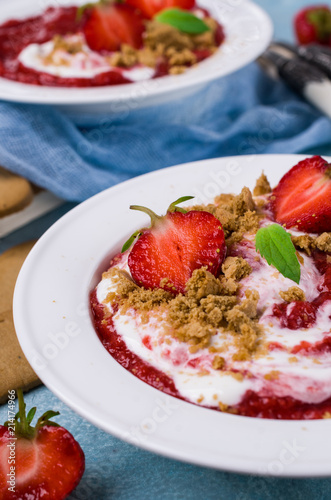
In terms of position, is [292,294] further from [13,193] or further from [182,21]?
[182,21]

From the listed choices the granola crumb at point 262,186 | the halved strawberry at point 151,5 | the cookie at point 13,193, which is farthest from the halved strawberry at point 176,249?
the halved strawberry at point 151,5

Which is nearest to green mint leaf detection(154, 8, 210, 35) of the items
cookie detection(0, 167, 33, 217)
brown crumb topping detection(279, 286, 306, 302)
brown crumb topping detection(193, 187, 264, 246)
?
cookie detection(0, 167, 33, 217)

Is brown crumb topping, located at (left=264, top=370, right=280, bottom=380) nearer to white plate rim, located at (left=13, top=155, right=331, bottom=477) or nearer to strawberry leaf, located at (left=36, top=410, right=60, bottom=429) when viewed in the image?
white plate rim, located at (left=13, top=155, right=331, bottom=477)

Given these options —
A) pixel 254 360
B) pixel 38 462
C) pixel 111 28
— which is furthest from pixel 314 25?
pixel 38 462

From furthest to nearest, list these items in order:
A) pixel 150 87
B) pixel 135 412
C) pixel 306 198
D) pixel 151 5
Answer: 1. pixel 151 5
2. pixel 150 87
3. pixel 306 198
4. pixel 135 412

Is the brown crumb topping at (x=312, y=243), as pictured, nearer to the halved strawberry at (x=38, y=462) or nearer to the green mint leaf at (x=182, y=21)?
the halved strawberry at (x=38, y=462)

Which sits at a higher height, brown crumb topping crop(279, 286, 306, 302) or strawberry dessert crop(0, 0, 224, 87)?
brown crumb topping crop(279, 286, 306, 302)

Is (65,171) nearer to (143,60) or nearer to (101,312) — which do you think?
(143,60)
